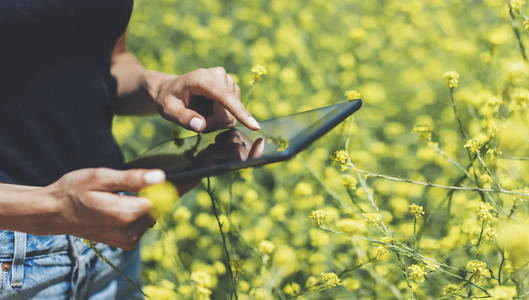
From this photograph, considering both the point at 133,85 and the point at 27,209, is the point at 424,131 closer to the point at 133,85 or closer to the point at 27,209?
the point at 133,85

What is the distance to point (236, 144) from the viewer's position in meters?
0.64

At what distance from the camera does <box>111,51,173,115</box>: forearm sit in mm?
851

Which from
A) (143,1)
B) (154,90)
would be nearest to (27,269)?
(154,90)

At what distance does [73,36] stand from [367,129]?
4.32ft

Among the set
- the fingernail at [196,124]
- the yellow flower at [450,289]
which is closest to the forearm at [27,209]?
the fingernail at [196,124]

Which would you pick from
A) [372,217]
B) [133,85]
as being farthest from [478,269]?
[133,85]

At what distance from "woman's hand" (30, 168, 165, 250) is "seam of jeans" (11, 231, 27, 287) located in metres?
0.19

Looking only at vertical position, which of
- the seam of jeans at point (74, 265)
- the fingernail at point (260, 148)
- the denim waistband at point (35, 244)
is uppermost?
the fingernail at point (260, 148)

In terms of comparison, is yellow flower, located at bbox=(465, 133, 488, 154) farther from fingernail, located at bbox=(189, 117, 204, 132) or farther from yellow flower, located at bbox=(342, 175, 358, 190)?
fingernail, located at bbox=(189, 117, 204, 132)

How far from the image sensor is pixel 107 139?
86cm

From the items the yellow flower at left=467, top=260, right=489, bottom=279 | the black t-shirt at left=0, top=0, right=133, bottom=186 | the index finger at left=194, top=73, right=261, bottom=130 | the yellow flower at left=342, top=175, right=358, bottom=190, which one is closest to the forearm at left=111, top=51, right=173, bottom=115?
the black t-shirt at left=0, top=0, right=133, bottom=186

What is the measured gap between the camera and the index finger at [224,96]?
0.63 metres

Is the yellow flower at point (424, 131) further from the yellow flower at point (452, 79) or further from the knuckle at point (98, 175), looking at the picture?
the knuckle at point (98, 175)

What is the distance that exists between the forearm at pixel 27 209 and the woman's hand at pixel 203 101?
0.79 feet
